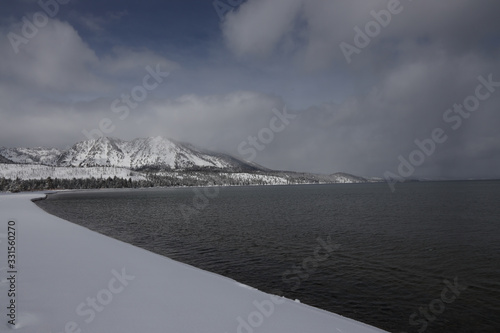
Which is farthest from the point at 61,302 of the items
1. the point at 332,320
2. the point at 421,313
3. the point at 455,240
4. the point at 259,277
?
the point at 455,240

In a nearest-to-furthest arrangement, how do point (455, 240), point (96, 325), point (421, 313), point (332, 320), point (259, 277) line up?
1. point (96, 325)
2. point (332, 320)
3. point (421, 313)
4. point (259, 277)
5. point (455, 240)

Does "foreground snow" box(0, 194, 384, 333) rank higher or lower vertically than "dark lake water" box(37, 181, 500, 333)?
lower

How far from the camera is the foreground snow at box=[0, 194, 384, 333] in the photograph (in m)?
8.76

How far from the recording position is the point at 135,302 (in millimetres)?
10727

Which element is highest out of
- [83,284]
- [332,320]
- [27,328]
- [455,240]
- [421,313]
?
[455,240]

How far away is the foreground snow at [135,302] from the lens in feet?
28.7

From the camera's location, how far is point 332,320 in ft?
36.8

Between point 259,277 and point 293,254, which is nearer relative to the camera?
point 259,277

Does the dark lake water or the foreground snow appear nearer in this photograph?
the foreground snow

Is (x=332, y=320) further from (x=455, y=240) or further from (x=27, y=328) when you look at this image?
(x=455, y=240)

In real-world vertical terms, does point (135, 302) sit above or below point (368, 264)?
below

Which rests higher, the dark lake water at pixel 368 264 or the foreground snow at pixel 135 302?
the dark lake water at pixel 368 264

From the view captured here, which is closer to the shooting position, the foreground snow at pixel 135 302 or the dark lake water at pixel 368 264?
the foreground snow at pixel 135 302

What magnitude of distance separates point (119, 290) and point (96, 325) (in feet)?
12.4
